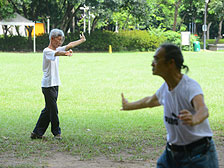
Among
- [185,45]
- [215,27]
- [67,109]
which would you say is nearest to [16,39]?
[185,45]

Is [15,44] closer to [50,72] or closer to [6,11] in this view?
[6,11]

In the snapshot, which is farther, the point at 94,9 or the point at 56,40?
the point at 94,9

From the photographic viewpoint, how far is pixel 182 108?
10.1ft

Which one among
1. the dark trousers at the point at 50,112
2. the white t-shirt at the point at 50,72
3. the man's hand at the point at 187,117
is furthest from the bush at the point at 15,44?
the man's hand at the point at 187,117

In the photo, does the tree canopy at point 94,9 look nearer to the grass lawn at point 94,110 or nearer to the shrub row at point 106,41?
the shrub row at point 106,41

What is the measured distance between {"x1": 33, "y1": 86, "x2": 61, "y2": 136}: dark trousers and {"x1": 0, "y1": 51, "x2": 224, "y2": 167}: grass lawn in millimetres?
246

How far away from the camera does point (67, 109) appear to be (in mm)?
13102

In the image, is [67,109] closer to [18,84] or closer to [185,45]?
[18,84]

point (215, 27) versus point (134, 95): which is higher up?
point (215, 27)

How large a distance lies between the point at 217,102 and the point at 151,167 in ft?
29.0

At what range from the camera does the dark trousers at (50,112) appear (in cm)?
734

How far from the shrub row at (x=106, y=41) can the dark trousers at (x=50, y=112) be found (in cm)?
3468

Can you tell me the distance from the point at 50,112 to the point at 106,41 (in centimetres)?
3543

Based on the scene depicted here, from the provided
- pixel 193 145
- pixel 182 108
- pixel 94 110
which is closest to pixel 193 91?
pixel 182 108
